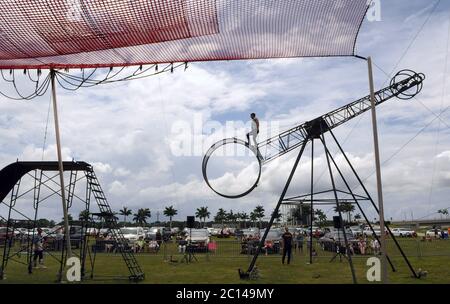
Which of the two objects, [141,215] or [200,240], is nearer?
[200,240]

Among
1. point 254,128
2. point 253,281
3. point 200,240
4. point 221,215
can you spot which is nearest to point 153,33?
point 254,128

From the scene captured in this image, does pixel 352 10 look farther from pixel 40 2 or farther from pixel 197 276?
pixel 197 276

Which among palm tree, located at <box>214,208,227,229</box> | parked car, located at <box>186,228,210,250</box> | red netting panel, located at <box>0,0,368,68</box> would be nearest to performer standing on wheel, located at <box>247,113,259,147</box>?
red netting panel, located at <box>0,0,368,68</box>

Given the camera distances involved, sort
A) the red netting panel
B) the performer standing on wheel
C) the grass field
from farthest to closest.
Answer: the grass field, the performer standing on wheel, the red netting panel

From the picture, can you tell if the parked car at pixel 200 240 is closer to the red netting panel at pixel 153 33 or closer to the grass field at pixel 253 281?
the grass field at pixel 253 281

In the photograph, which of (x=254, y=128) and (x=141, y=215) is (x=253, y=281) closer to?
(x=254, y=128)

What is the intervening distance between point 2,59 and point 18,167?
16.6ft

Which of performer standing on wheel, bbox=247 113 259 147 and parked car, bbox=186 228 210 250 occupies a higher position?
performer standing on wheel, bbox=247 113 259 147

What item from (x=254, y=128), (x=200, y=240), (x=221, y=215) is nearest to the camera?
(x=254, y=128)

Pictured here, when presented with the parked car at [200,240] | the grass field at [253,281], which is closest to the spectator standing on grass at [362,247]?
the grass field at [253,281]

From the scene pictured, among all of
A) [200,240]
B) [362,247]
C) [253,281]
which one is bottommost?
[253,281]

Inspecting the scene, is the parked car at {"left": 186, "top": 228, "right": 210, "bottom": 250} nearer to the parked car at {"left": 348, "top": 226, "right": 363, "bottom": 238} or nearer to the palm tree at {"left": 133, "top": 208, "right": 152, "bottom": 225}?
the parked car at {"left": 348, "top": 226, "right": 363, "bottom": 238}
